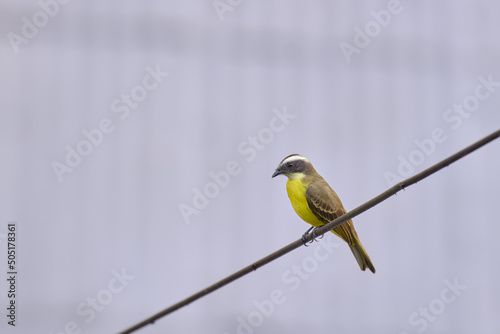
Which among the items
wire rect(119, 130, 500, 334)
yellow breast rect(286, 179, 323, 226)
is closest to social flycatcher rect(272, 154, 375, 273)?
yellow breast rect(286, 179, 323, 226)

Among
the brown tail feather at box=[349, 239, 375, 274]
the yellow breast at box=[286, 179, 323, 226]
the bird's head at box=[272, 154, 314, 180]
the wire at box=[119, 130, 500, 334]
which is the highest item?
the bird's head at box=[272, 154, 314, 180]

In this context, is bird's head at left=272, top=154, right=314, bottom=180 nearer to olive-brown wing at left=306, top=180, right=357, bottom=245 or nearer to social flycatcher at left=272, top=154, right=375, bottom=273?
social flycatcher at left=272, top=154, right=375, bottom=273

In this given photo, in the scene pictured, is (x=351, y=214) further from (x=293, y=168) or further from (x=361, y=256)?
(x=293, y=168)

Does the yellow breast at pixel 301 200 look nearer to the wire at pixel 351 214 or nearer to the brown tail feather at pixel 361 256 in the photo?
the brown tail feather at pixel 361 256

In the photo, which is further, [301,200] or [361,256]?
[301,200]

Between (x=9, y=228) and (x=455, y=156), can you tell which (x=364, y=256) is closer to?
(x=455, y=156)

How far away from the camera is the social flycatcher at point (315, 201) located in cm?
388

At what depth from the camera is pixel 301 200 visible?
402 cm

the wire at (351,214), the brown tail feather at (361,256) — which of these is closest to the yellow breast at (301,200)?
the brown tail feather at (361,256)

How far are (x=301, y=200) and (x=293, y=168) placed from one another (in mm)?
203

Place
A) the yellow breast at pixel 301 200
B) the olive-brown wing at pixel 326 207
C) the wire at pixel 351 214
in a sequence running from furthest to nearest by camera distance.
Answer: the yellow breast at pixel 301 200, the olive-brown wing at pixel 326 207, the wire at pixel 351 214

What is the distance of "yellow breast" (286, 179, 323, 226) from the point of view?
399cm

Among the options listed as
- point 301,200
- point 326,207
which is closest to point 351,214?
point 326,207

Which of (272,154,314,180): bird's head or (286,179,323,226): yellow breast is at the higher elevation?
(272,154,314,180): bird's head
